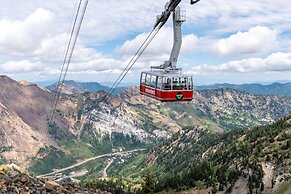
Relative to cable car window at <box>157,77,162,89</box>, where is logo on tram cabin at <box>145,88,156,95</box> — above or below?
below

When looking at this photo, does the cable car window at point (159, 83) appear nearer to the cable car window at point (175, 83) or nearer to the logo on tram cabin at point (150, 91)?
the cable car window at point (175, 83)

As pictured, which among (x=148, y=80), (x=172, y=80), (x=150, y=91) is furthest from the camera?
(x=148, y=80)

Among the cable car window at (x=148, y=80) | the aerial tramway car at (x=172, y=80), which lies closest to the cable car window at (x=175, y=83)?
the aerial tramway car at (x=172, y=80)

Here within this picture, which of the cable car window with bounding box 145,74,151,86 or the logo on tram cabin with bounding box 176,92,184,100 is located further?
the cable car window with bounding box 145,74,151,86

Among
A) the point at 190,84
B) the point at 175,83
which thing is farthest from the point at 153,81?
the point at 190,84

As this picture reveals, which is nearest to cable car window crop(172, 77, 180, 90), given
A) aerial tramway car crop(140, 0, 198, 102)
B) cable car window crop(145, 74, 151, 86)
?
aerial tramway car crop(140, 0, 198, 102)

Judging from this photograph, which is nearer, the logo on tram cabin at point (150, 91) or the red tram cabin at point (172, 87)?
the red tram cabin at point (172, 87)

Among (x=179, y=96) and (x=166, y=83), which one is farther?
(x=179, y=96)

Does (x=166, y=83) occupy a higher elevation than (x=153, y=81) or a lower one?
lower

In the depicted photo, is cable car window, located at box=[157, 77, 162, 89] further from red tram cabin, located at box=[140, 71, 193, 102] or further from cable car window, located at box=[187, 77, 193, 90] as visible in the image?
cable car window, located at box=[187, 77, 193, 90]

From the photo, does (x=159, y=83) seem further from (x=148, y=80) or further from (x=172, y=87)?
(x=148, y=80)

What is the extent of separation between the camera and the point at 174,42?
155ft

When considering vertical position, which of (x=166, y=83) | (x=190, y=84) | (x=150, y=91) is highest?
(x=166, y=83)

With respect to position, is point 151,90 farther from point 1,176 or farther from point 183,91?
point 1,176
